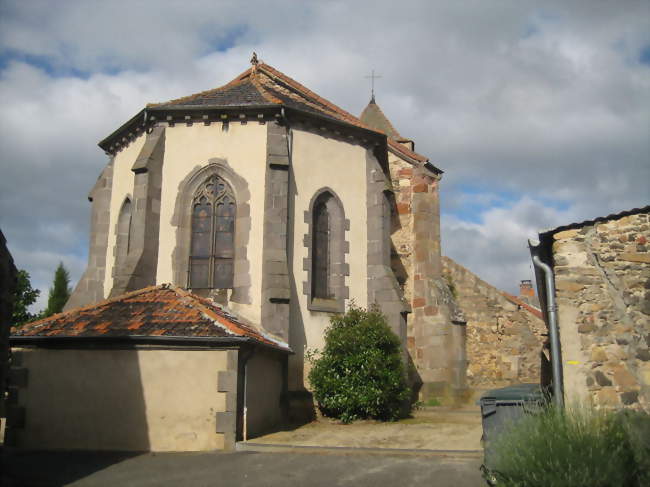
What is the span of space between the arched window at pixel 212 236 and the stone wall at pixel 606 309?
8250 mm

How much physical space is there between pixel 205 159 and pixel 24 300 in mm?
19603

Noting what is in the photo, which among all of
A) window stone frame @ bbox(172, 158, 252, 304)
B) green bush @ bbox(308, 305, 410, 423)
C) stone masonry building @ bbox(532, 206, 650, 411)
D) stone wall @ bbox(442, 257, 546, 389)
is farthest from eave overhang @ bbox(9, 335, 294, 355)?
stone wall @ bbox(442, 257, 546, 389)

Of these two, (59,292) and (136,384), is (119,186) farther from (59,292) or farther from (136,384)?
(59,292)

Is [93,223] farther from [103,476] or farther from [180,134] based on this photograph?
[103,476]

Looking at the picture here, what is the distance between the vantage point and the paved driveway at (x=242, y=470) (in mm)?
8859

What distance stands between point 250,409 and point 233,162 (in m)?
6.46

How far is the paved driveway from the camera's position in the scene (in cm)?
886

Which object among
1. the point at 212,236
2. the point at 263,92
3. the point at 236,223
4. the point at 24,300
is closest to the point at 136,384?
the point at 212,236

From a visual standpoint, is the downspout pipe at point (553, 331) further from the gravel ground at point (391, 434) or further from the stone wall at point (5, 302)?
the stone wall at point (5, 302)

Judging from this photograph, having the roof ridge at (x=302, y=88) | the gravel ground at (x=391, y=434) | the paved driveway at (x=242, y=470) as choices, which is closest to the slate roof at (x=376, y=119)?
the roof ridge at (x=302, y=88)

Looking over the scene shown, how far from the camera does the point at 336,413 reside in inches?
585

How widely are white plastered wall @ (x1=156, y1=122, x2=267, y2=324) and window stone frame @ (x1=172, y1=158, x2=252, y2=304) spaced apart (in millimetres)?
97

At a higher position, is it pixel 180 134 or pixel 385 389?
pixel 180 134

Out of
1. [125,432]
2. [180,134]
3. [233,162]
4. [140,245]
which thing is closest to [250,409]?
[125,432]
